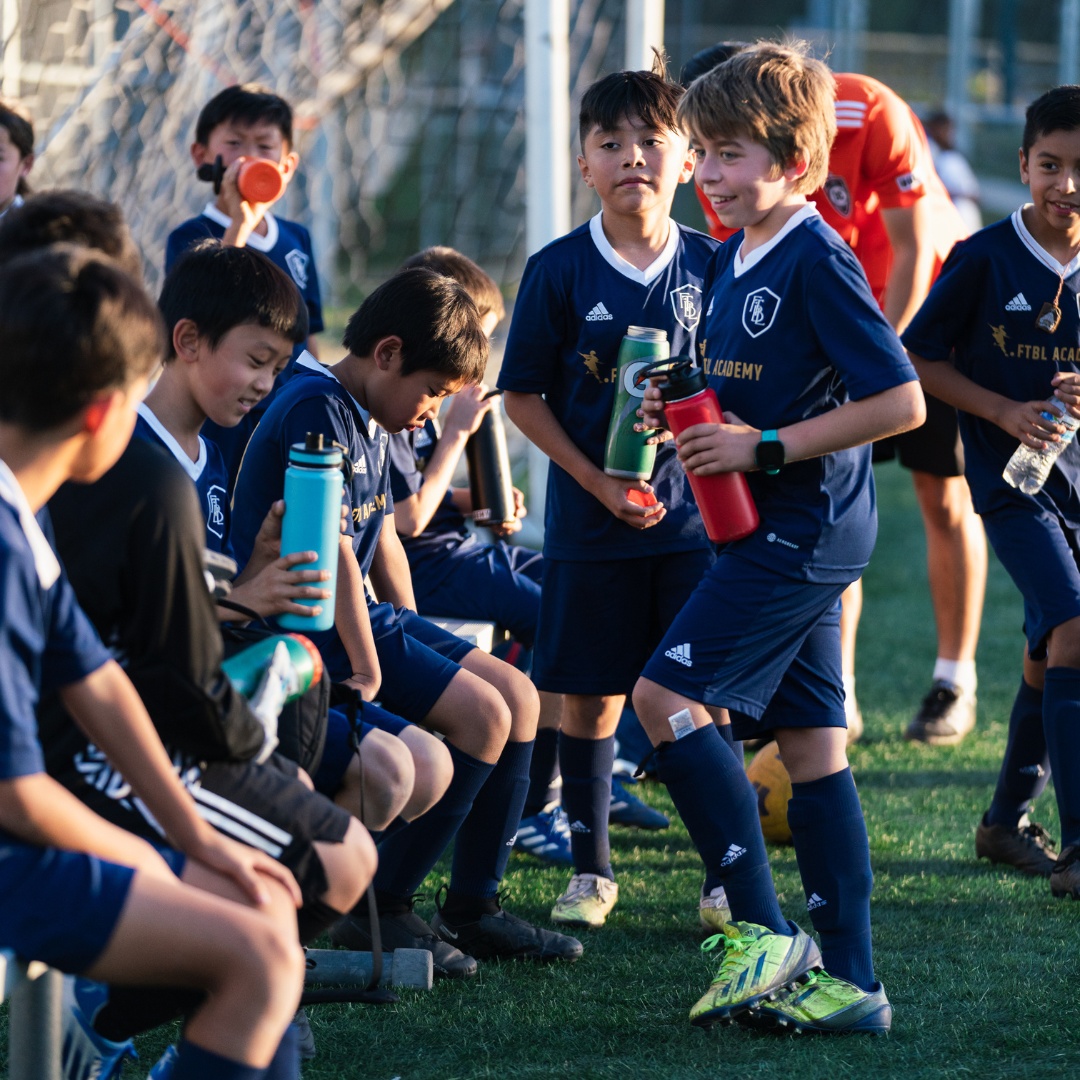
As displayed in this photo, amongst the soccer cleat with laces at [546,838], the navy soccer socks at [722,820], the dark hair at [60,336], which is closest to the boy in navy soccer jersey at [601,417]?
the soccer cleat with laces at [546,838]

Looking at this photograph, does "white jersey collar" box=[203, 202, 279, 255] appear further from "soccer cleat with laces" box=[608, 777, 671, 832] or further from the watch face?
the watch face

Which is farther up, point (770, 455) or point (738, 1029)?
point (770, 455)

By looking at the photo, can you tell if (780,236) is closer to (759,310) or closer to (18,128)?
(759,310)

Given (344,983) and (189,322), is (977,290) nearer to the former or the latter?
(189,322)

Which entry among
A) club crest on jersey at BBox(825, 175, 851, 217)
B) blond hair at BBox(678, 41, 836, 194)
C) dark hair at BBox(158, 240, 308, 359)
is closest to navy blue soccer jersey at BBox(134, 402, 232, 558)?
dark hair at BBox(158, 240, 308, 359)

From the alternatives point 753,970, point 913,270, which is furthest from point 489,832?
point 913,270

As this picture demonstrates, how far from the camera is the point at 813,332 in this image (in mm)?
2508

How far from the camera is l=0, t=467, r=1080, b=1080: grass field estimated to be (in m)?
2.39

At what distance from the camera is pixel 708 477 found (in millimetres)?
2484

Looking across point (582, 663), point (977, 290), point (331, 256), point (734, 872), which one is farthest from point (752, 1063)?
→ point (331, 256)

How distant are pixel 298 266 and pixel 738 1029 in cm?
250

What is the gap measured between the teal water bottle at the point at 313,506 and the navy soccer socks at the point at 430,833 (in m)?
0.67

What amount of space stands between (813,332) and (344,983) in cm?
144

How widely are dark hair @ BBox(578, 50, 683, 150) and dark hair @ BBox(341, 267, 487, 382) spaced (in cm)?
59
